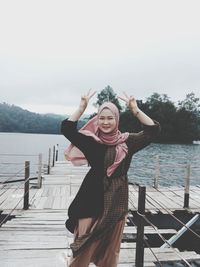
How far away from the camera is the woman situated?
10.7 feet

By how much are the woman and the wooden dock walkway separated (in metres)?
1.78

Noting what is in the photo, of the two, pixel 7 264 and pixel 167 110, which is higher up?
pixel 167 110

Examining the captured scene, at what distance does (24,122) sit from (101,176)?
183582mm

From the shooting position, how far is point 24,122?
182375 millimetres

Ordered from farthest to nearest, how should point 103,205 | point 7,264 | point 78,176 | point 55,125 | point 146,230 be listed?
point 55,125 < point 78,176 < point 146,230 < point 7,264 < point 103,205

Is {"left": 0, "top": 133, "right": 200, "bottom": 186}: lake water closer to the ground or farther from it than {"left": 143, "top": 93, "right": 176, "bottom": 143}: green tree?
closer to the ground

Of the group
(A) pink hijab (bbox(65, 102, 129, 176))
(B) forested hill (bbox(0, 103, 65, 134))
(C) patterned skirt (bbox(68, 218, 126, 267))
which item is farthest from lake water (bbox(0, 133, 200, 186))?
(B) forested hill (bbox(0, 103, 65, 134))

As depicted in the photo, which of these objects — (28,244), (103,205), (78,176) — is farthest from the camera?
(78,176)

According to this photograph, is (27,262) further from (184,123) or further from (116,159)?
(184,123)

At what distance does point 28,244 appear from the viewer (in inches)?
224

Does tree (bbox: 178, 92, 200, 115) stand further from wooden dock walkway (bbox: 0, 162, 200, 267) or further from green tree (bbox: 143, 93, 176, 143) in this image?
wooden dock walkway (bbox: 0, 162, 200, 267)

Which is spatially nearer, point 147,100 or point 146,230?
point 146,230

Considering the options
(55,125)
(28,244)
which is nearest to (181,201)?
(28,244)

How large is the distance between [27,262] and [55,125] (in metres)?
182
